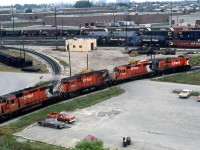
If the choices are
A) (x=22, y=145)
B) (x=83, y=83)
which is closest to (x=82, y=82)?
(x=83, y=83)

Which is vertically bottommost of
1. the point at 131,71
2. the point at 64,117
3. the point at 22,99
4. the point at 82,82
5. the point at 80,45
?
the point at 64,117

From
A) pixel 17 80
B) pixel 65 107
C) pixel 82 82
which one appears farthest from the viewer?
pixel 17 80

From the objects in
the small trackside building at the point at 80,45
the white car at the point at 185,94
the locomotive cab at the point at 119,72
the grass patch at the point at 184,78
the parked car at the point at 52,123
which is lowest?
the parked car at the point at 52,123

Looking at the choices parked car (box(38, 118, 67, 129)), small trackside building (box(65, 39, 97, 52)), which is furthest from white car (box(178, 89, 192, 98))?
small trackside building (box(65, 39, 97, 52))

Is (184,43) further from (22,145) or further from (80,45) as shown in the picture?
(22,145)

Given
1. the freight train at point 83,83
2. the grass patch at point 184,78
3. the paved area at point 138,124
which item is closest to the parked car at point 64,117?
the paved area at point 138,124

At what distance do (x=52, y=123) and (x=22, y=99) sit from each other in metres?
5.72

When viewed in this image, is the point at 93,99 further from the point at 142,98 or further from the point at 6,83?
the point at 6,83

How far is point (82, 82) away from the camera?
152 ft

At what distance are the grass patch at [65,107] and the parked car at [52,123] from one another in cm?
165

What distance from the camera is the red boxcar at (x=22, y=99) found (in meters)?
36.1

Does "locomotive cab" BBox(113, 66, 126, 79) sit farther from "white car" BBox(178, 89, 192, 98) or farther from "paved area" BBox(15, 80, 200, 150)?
"white car" BBox(178, 89, 192, 98)

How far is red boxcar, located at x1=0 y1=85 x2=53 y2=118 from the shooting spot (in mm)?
36125

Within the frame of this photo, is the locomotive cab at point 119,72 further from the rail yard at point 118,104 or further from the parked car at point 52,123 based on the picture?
the parked car at point 52,123
